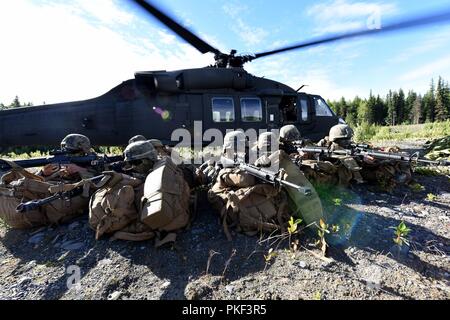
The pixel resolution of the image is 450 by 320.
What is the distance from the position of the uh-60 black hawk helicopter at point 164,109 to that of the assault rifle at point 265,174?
3895 mm

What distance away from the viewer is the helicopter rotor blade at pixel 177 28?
449cm

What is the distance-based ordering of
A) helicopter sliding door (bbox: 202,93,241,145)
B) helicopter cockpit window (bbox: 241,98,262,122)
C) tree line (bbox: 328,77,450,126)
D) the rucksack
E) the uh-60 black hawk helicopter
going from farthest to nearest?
tree line (bbox: 328,77,450,126) < helicopter cockpit window (bbox: 241,98,262,122) < helicopter sliding door (bbox: 202,93,241,145) < the uh-60 black hawk helicopter < the rucksack

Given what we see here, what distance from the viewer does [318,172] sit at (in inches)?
203

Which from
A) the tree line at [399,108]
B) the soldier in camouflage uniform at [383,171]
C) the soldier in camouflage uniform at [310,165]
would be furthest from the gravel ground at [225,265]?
the tree line at [399,108]

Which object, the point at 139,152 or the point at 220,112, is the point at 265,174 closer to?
the point at 139,152

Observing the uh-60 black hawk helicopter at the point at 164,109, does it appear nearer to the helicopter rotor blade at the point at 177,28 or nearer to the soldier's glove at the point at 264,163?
the helicopter rotor blade at the point at 177,28

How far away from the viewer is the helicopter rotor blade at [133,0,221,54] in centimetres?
449

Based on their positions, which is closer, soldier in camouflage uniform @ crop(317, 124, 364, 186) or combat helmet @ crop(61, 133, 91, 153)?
combat helmet @ crop(61, 133, 91, 153)

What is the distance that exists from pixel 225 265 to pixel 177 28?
495 centimetres

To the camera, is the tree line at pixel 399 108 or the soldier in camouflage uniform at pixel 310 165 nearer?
the soldier in camouflage uniform at pixel 310 165

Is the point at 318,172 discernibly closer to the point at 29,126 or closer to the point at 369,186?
the point at 369,186

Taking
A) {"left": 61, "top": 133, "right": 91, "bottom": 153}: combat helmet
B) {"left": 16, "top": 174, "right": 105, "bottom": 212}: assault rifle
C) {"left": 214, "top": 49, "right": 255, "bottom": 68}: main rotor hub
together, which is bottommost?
{"left": 16, "top": 174, "right": 105, "bottom": 212}: assault rifle

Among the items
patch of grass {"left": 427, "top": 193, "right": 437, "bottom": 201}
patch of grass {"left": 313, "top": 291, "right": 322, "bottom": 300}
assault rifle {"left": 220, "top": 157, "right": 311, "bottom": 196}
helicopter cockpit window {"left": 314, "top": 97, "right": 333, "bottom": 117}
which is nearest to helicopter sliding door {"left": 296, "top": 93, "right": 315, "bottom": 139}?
helicopter cockpit window {"left": 314, "top": 97, "right": 333, "bottom": 117}

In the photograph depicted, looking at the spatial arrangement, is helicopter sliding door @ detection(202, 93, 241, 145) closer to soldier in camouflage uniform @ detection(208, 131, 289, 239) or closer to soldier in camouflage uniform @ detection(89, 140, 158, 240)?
soldier in camouflage uniform @ detection(208, 131, 289, 239)
